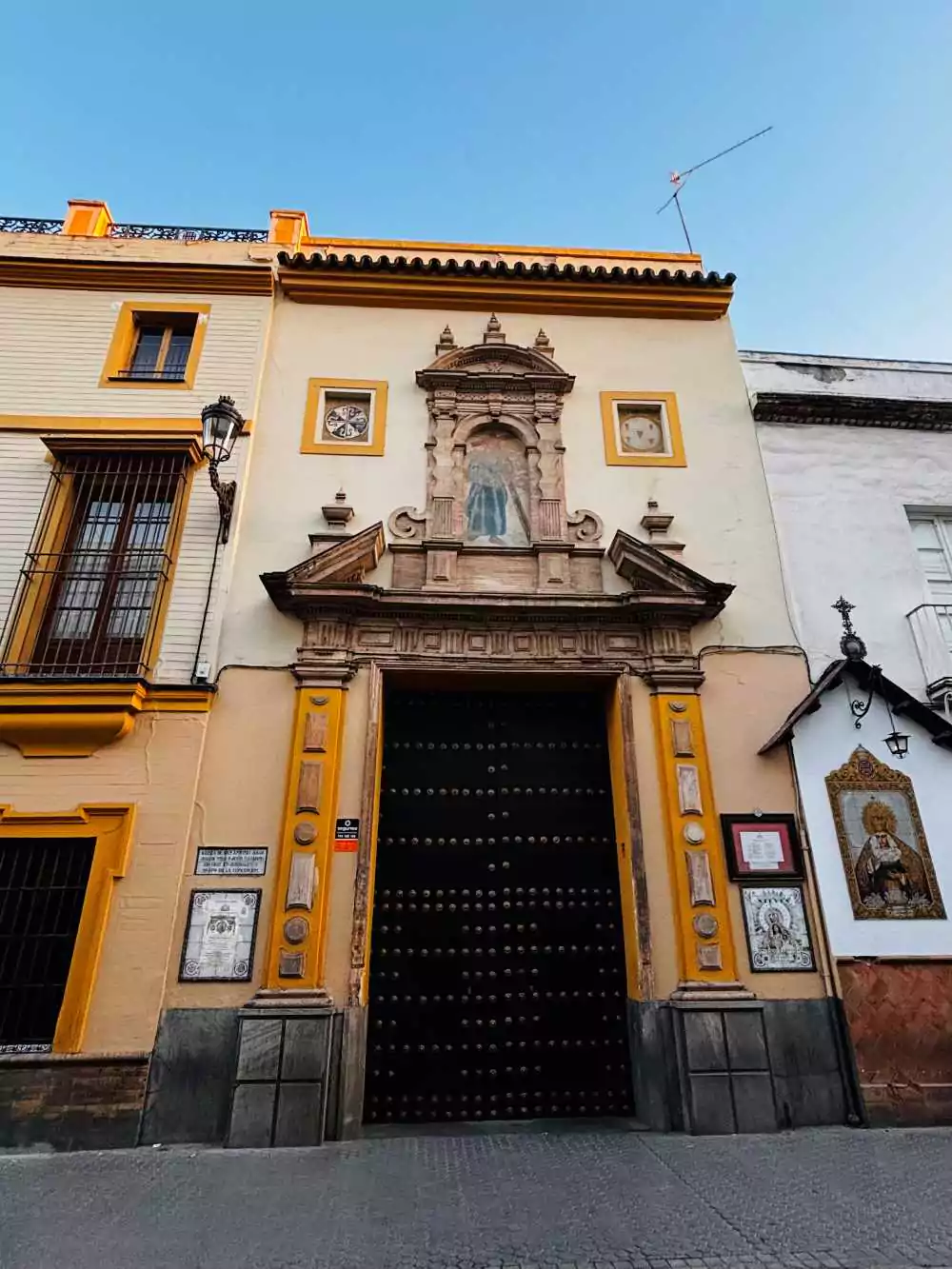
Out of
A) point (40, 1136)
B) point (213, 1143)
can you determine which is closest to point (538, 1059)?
point (213, 1143)

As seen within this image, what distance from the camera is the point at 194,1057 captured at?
5.27m

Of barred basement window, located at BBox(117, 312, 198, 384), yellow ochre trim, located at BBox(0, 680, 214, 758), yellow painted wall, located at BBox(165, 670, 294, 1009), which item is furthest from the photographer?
barred basement window, located at BBox(117, 312, 198, 384)

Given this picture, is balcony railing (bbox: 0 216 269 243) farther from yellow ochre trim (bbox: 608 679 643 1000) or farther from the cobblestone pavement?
the cobblestone pavement

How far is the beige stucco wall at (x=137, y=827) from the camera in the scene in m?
5.36

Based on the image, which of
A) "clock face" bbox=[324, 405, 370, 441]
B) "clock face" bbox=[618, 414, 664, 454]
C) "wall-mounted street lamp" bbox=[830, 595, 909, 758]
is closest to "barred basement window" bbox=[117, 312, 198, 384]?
"clock face" bbox=[324, 405, 370, 441]

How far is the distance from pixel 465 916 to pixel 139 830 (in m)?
2.83

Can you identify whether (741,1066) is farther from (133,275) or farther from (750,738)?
(133,275)

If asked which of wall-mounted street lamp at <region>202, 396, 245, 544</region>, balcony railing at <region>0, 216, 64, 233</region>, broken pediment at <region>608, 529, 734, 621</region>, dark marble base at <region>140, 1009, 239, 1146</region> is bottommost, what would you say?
dark marble base at <region>140, 1009, 239, 1146</region>

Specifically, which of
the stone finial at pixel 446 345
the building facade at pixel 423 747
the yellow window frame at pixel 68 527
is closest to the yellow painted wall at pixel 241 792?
the building facade at pixel 423 747

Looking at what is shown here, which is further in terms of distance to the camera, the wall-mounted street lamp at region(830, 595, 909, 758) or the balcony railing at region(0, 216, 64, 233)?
the balcony railing at region(0, 216, 64, 233)

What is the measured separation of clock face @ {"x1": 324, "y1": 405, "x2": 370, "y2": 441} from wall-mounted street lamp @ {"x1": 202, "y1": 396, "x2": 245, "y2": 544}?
1115 mm

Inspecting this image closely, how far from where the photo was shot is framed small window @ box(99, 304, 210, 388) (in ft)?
25.8

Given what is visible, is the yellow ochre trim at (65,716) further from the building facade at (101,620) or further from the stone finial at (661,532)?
the stone finial at (661,532)

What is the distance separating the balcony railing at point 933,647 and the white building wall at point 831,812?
1.63 feet
